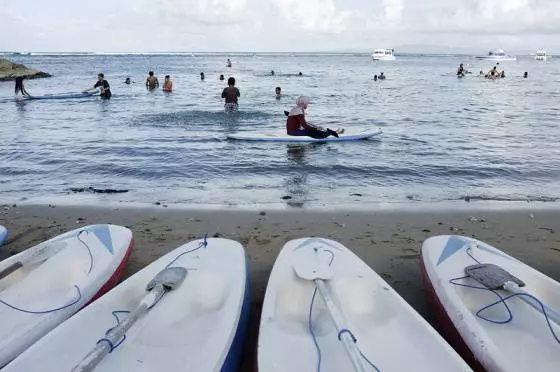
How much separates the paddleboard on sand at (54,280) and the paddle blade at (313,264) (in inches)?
77.0

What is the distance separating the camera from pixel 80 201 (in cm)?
785

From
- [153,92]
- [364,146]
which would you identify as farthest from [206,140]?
[153,92]

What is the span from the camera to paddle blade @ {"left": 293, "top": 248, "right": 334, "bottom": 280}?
4.40m

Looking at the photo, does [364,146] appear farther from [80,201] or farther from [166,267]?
[166,267]

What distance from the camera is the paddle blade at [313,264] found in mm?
4398

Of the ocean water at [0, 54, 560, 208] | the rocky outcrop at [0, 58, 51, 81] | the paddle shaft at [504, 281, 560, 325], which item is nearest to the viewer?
the paddle shaft at [504, 281, 560, 325]

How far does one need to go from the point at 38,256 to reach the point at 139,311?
6.12 feet

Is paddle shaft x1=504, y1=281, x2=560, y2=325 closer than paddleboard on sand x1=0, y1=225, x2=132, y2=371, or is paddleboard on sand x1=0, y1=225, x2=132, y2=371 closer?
paddle shaft x1=504, y1=281, x2=560, y2=325

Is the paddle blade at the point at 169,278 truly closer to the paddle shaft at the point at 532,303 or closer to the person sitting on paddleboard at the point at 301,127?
the paddle shaft at the point at 532,303

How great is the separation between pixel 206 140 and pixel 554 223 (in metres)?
9.51

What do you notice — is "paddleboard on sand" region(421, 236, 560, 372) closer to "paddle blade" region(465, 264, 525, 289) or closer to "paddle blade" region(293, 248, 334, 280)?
"paddle blade" region(465, 264, 525, 289)

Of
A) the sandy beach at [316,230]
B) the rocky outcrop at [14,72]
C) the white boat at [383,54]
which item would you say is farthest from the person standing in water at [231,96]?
the white boat at [383,54]

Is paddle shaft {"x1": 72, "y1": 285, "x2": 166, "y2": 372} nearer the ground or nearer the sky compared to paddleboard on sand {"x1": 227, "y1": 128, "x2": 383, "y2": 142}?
nearer the ground

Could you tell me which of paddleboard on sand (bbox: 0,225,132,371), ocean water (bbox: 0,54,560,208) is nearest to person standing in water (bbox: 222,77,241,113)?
ocean water (bbox: 0,54,560,208)
